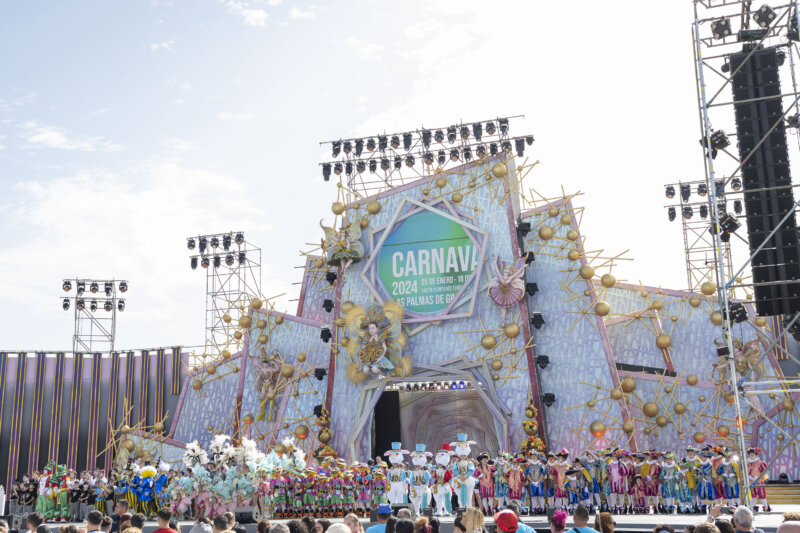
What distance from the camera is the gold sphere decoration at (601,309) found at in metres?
22.6

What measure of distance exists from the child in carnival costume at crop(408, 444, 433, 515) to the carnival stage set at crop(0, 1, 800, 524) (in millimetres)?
977

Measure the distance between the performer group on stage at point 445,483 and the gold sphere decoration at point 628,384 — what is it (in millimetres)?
4377

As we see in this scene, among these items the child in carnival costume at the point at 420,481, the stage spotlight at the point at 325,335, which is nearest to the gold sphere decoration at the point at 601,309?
the child in carnival costume at the point at 420,481

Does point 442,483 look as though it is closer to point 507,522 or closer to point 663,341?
point 663,341

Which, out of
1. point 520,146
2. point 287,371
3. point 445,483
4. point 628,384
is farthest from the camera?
point 287,371

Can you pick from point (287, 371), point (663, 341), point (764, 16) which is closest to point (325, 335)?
point (287, 371)

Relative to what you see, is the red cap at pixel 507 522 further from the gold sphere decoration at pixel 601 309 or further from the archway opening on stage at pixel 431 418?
the archway opening on stage at pixel 431 418

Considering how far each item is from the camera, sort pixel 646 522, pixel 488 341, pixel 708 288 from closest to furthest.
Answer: pixel 646 522 < pixel 708 288 < pixel 488 341

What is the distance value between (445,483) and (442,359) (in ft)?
20.8

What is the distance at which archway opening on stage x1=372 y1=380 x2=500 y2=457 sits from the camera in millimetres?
26422

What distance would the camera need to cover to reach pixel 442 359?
2408cm

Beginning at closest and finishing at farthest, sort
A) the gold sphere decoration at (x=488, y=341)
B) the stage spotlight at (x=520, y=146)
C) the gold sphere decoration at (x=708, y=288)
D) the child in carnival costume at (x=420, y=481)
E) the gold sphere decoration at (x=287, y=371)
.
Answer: the child in carnival costume at (x=420, y=481) → the gold sphere decoration at (x=708, y=288) → the gold sphere decoration at (x=488, y=341) → the stage spotlight at (x=520, y=146) → the gold sphere decoration at (x=287, y=371)

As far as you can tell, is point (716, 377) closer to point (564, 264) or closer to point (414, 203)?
point (564, 264)

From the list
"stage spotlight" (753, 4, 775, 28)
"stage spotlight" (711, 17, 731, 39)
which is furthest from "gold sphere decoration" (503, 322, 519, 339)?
"stage spotlight" (753, 4, 775, 28)
